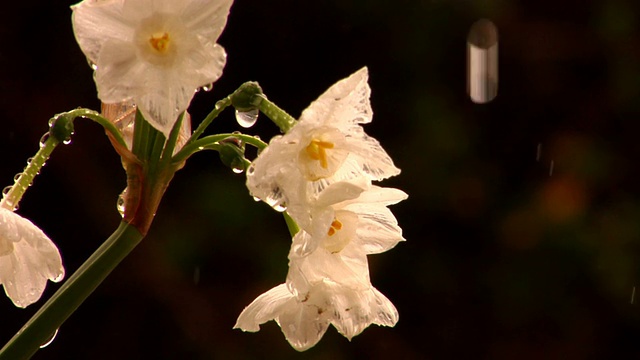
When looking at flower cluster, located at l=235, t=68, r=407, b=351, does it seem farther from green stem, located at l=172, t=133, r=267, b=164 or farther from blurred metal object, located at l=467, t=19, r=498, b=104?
blurred metal object, located at l=467, t=19, r=498, b=104

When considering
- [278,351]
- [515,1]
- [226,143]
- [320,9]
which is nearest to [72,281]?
[226,143]

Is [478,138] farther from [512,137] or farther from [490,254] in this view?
[490,254]

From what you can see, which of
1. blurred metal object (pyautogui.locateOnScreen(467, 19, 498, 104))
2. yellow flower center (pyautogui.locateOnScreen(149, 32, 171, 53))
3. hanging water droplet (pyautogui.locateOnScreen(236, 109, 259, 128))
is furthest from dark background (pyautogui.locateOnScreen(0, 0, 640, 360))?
yellow flower center (pyautogui.locateOnScreen(149, 32, 171, 53))

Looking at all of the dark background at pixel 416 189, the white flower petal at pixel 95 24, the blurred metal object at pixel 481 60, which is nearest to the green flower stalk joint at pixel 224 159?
the white flower petal at pixel 95 24

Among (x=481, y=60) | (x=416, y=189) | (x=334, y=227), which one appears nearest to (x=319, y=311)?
(x=334, y=227)

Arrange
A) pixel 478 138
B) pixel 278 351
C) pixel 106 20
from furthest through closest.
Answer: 1. pixel 478 138
2. pixel 278 351
3. pixel 106 20

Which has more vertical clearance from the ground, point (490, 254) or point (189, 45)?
point (189, 45)

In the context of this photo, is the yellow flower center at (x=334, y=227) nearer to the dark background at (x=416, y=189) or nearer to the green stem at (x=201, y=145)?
the green stem at (x=201, y=145)

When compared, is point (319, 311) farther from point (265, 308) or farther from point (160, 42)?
point (160, 42)
